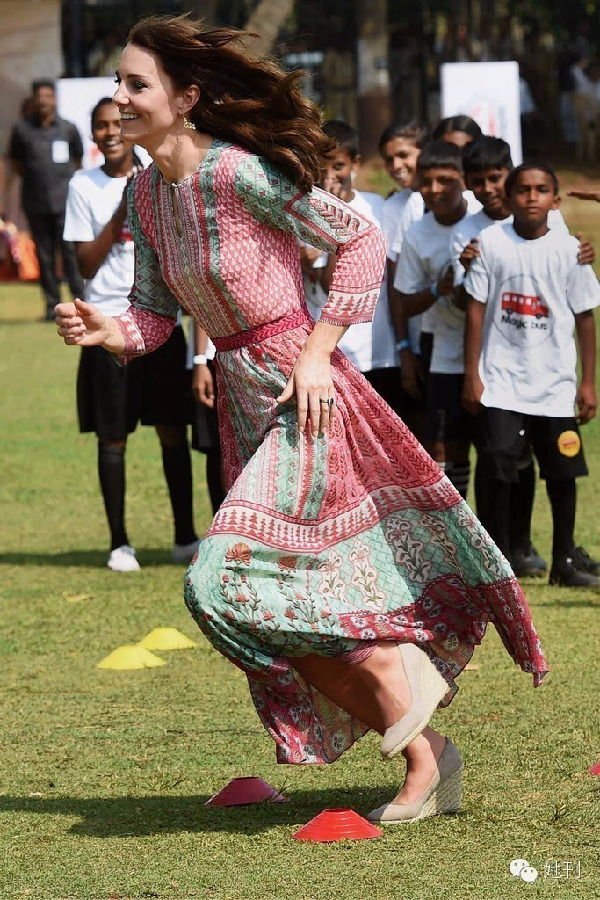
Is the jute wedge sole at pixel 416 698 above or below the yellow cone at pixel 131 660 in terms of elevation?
above

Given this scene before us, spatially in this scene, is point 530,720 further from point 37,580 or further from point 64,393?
point 64,393

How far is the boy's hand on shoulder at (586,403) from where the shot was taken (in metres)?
7.70

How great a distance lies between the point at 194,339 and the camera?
8.05 metres

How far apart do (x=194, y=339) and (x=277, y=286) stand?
3617 millimetres

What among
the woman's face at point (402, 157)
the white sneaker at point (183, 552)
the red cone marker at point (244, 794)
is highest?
the woman's face at point (402, 157)

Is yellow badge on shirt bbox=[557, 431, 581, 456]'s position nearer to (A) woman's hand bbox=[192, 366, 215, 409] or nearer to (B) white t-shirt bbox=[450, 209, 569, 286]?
(B) white t-shirt bbox=[450, 209, 569, 286]

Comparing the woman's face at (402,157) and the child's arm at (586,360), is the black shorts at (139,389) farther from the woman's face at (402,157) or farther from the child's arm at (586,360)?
the child's arm at (586,360)

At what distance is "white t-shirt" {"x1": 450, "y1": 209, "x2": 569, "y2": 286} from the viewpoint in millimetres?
7641

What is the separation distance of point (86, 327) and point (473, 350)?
3.12 metres

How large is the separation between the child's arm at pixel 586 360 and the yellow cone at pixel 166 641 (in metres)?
2.09

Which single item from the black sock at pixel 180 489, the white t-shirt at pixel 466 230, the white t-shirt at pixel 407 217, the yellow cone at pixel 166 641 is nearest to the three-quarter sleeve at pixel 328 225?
the yellow cone at pixel 166 641

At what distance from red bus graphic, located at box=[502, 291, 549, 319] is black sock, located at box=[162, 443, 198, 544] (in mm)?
2055

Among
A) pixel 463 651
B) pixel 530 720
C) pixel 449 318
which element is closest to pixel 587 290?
pixel 449 318

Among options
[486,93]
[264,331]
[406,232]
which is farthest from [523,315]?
[486,93]
